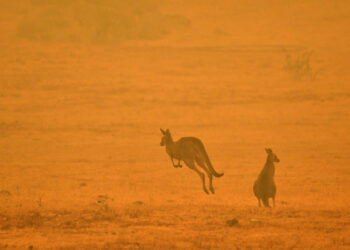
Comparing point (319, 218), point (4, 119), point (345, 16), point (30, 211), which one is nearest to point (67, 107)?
point (4, 119)

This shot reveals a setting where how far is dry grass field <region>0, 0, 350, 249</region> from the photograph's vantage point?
7.51 meters

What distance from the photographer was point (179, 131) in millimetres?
16344

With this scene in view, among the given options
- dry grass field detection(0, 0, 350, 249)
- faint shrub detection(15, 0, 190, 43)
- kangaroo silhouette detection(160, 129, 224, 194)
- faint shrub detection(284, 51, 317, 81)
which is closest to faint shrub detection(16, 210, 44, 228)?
dry grass field detection(0, 0, 350, 249)

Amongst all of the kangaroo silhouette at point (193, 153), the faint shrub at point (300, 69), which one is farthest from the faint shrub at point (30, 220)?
the faint shrub at point (300, 69)

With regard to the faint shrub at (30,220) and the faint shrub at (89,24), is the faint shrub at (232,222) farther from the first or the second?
the faint shrub at (89,24)

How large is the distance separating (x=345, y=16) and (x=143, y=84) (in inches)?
614

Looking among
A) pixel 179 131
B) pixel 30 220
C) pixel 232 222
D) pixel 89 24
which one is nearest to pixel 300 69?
pixel 179 131

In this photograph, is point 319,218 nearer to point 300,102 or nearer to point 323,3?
point 300,102

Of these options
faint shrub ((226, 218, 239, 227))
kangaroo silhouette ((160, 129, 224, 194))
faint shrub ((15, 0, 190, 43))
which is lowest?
faint shrub ((226, 218, 239, 227))

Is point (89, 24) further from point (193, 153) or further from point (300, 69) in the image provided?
point (193, 153)

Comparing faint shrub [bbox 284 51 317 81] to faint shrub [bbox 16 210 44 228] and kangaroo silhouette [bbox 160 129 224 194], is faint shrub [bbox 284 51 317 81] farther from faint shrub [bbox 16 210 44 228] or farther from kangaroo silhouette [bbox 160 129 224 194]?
faint shrub [bbox 16 210 44 228]

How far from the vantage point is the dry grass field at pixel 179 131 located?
24.6ft

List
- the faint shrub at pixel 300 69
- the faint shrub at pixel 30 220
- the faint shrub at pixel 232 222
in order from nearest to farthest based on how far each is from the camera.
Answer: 1. the faint shrub at pixel 232 222
2. the faint shrub at pixel 30 220
3. the faint shrub at pixel 300 69

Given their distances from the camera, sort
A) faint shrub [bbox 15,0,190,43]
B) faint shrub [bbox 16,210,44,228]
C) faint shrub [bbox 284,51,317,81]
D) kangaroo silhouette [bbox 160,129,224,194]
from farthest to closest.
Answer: faint shrub [bbox 15,0,190,43], faint shrub [bbox 284,51,317,81], kangaroo silhouette [bbox 160,129,224,194], faint shrub [bbox 16,210,44,228]
